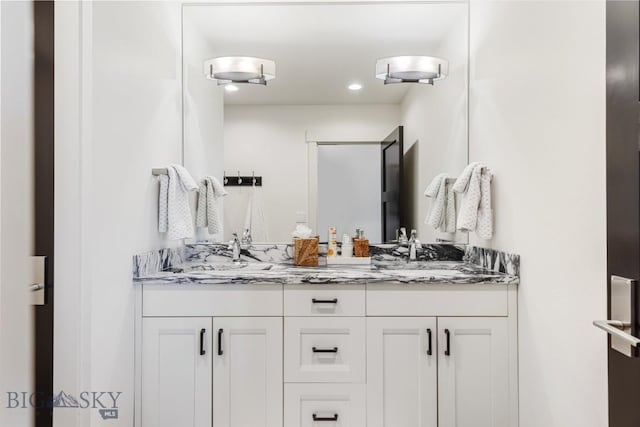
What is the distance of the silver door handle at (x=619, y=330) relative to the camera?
3.01 feet

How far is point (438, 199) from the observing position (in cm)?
243

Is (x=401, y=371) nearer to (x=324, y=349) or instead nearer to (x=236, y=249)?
(x=324, y=349)

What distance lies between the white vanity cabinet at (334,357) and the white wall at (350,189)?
64 centimetres

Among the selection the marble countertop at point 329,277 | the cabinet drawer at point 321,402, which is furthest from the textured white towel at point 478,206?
the cabinet drawer at point 321,402

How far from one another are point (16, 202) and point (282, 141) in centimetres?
135

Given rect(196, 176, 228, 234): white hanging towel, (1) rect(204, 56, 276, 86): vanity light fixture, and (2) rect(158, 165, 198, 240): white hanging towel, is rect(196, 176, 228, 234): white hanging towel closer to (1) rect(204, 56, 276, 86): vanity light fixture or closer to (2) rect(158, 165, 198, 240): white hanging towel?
(2) rect(158, 165, 198, 240): white hanging towel

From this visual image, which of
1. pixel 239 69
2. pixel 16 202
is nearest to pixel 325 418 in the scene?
pixel 16 202

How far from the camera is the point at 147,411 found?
1.89m

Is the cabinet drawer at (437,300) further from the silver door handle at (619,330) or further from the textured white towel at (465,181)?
the silver door handle at (619,330)

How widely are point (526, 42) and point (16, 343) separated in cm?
204

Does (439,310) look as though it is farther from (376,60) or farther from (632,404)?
(376,60)

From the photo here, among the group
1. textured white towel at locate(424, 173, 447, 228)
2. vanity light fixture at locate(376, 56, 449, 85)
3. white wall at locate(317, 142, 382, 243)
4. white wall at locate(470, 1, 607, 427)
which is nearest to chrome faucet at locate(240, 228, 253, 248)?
white wall at locate(317, 142, 382, 243)

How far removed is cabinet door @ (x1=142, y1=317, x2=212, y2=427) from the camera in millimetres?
1883

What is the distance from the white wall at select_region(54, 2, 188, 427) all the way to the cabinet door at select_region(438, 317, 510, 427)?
127 cm
